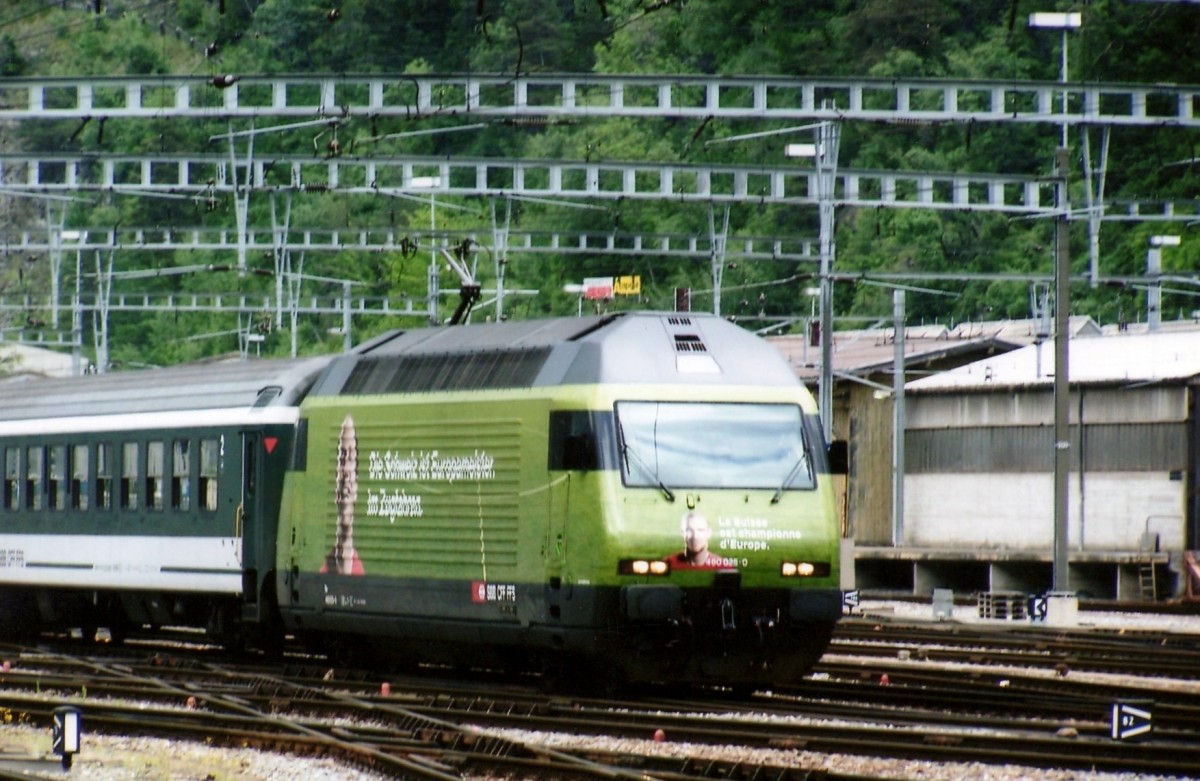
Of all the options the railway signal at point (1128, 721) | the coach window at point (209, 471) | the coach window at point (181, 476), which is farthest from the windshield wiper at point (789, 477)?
the coach window at point (181, 476)

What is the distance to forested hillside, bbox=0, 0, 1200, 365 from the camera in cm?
7200

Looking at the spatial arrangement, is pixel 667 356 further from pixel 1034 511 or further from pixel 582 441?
pixel 1034 511

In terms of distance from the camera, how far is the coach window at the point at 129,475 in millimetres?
26281

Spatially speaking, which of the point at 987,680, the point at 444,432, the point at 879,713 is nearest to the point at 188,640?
the point at 444,432

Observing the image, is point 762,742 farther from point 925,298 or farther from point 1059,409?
point 925,298

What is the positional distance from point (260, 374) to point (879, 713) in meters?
9.11

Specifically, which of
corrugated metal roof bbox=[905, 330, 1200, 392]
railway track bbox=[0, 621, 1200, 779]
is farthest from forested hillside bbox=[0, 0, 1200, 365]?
railway track bbox=[0, 621, 1200, 779]

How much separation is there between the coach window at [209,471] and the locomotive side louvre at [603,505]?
340cm

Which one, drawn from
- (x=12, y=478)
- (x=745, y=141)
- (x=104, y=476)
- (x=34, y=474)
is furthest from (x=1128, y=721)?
(x=745, y=141)

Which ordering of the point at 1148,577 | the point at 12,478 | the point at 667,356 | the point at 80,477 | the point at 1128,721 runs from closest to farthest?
the point at 1128,721 → the point at 667,356 → the point at 80,477 → the point at 12,478 → the point at 1148,577

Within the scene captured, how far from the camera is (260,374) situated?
81.1 feet

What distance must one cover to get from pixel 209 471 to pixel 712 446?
7568 millimetres

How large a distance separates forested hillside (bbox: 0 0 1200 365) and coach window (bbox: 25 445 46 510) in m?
38.5

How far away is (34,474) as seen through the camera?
28391 millimetres
